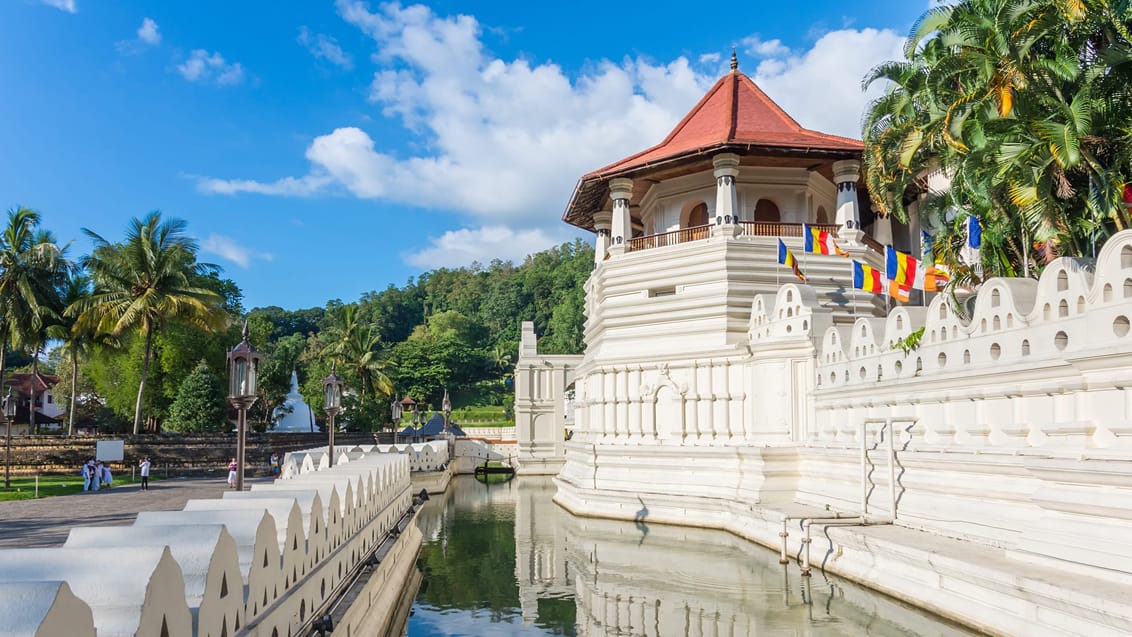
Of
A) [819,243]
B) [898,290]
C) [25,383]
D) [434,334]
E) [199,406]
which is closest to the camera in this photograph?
[898,290]

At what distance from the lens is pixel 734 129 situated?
24.1 meters

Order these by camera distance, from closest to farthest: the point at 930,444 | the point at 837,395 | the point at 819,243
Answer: the point at 930,444
the point at 837,395
the point at 819,243

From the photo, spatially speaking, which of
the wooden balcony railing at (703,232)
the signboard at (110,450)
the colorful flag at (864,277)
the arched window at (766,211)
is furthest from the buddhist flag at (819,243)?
the signboard at (110,450)

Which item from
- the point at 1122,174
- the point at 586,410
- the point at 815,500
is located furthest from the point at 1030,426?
the point at 586,410

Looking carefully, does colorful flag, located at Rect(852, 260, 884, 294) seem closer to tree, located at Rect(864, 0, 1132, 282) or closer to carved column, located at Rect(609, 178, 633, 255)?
tree, located at Rect(864, 0, 1132, 282)

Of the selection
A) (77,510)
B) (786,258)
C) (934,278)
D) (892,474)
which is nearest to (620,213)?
(786,258)

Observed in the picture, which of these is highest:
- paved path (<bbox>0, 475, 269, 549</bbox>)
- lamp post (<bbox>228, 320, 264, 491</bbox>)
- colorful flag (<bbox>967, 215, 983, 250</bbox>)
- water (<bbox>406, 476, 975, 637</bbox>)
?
colorful flag (<bbox>967, 215, 983, 250</bbox>)

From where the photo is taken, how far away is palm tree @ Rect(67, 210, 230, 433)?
3456 cm

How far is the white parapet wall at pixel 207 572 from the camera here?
3350 millimetres

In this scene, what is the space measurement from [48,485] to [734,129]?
79.7 feet

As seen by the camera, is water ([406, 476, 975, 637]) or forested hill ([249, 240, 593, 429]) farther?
forested hill ([249, 240, 593, 429])

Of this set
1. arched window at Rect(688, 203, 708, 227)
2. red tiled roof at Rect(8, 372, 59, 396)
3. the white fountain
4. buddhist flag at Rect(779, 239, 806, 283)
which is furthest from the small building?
buddhist flag at Rect(779, 239, 806, 283)

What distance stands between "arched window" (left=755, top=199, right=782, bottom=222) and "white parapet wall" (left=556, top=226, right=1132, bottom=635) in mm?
4072

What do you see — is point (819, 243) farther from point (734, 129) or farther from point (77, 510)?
point (77, 510)
